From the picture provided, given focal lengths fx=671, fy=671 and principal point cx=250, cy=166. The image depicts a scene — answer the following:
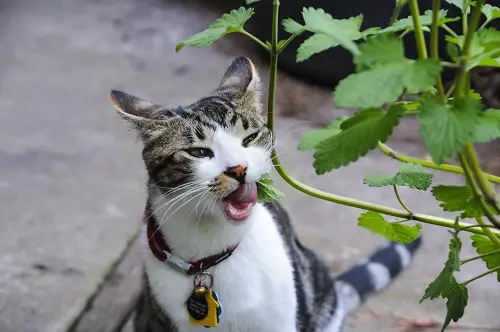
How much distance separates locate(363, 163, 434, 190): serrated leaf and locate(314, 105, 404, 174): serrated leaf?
0.83 feet

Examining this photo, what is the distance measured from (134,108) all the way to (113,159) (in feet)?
4.51

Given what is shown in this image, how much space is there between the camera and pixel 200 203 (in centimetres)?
130

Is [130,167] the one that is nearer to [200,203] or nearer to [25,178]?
[25,178]

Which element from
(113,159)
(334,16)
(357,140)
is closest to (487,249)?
(357,140)

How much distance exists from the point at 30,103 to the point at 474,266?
2.10m

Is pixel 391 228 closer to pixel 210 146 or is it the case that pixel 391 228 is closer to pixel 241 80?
pixel 210 146

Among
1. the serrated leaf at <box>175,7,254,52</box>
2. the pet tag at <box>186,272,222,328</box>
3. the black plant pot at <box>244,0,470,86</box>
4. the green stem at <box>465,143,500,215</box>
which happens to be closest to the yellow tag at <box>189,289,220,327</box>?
the pet tag at <box>186,272,222,328</box>

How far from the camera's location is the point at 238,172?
1.22 meters

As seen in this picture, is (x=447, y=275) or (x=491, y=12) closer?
(x=447, y=275)

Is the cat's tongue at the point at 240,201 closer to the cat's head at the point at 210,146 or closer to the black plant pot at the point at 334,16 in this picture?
the cat's head at the point at 210,146

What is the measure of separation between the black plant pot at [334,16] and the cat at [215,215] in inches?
62.5

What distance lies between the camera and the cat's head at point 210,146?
4.09 feet

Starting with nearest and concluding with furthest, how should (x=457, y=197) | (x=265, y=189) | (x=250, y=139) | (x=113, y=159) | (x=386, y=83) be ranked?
(x=386, y=83)
(x=457, y=197)
(x=265, y=189)
(x=250, y=139)
(x=113, y=159)

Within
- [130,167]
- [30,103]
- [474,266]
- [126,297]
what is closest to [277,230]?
[126,297]
